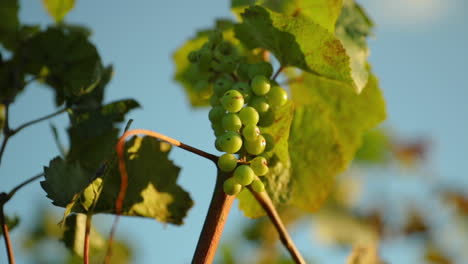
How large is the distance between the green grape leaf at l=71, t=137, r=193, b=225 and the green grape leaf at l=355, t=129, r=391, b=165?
2054 millimetres

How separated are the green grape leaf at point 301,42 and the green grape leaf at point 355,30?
6.8 inches

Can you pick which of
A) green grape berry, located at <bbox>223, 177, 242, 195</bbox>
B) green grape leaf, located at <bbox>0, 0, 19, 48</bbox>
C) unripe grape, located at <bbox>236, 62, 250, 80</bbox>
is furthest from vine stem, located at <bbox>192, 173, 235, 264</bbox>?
green grape leaf, located at <bbox>0, 0, 19, 48</bbox>

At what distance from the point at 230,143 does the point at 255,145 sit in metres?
0.06

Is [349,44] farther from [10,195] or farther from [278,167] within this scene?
[10,195]

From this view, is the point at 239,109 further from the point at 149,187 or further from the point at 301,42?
the point at 149,187

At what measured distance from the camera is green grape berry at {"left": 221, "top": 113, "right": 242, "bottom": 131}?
0.84 m

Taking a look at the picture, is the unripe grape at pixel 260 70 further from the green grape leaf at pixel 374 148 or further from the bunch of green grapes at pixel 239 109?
the green grape leaf at pixel 374 148

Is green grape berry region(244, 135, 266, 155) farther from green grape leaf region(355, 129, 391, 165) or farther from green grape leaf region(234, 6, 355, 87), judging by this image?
green grape leaf region(355, 129, 391, 165)

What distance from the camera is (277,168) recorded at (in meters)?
1.02

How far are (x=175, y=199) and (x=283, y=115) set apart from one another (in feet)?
1.06

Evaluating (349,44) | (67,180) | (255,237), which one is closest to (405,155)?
(255,237)

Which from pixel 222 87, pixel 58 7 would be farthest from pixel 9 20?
pixel 222 87

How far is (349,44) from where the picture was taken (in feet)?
3.80

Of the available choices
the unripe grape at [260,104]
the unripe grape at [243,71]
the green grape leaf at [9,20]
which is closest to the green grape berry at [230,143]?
the unripe grape at [260,104]
